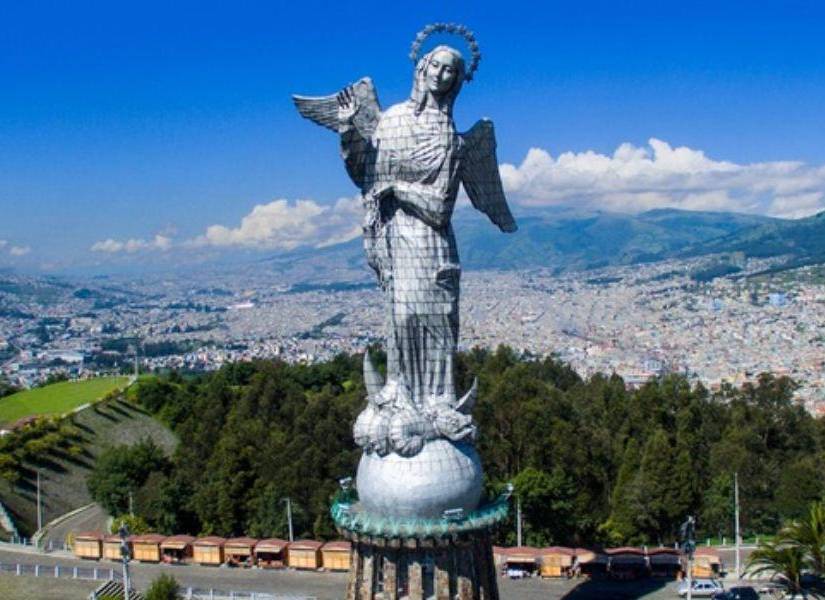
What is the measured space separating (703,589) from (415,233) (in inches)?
599

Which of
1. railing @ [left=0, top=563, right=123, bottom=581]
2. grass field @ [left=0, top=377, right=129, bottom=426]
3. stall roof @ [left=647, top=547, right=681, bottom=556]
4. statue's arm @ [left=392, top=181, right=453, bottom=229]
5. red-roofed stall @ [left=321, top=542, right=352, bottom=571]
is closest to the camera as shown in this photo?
statue's arm @ [left=392, top=181, right=453, bottom=229]

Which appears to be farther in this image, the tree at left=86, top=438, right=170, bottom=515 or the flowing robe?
the tree at left=86, top=438, right=170, bottom=515

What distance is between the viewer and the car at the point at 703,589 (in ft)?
90.2

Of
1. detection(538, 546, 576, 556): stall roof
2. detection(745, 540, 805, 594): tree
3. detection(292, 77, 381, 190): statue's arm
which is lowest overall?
detection(538, 546, 576, 556): stall roof

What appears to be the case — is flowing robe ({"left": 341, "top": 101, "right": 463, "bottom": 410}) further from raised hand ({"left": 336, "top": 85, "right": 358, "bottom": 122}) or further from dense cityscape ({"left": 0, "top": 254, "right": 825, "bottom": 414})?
dense cityscape ({"left": 0, "top": 254, "right": 825, "bottom": 414})

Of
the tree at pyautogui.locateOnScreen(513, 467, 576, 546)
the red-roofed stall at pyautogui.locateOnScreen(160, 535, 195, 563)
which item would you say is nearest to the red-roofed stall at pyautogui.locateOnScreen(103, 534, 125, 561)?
the red-roofed stall at pyautogui.locateOnScreen(160, 535, 195, 563)

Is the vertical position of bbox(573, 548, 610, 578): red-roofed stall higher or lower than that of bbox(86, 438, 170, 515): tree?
lower

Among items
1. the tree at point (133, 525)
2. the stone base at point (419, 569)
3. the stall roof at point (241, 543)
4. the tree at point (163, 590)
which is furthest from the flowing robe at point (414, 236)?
the tree at point (133, 525)

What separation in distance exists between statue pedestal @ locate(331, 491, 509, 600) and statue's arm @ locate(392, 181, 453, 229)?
7117mm

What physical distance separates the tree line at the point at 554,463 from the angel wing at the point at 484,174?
12922 millimetres

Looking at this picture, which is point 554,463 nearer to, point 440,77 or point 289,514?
point 289,514

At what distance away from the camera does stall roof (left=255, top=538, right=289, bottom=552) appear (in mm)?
31587

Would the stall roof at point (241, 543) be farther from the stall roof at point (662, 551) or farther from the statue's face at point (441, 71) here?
the statue's face at point (441, 71)

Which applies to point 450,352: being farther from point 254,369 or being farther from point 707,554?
point 254,369
